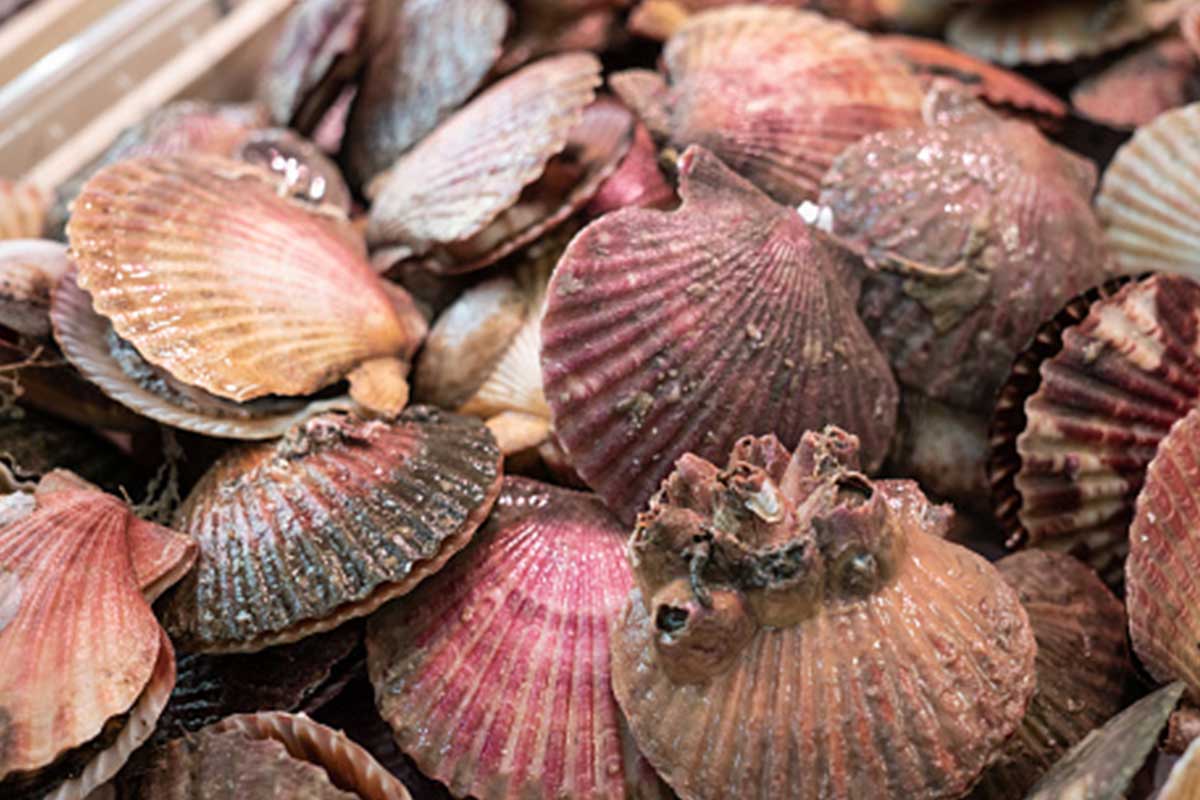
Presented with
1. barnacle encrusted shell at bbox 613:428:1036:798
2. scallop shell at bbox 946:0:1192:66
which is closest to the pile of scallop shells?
barnacle encrusted shell at bbox 613:428:1036:798

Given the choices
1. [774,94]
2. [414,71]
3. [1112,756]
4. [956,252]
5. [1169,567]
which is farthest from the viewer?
[414,71]

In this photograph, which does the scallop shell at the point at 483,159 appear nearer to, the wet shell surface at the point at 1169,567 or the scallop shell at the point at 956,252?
the scallop shell at the point at 956,252

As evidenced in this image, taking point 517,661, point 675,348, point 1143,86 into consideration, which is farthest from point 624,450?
point 1143,86

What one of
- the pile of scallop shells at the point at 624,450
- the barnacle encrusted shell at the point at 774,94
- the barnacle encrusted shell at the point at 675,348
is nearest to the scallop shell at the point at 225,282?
the pile of scallop shells at the point at 624,450

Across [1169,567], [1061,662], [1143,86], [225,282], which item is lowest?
[1061,662]

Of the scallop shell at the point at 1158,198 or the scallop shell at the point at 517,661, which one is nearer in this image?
the scallop shell at the point at 517,661

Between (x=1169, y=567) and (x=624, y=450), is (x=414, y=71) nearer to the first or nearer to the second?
(x=624, y=450)

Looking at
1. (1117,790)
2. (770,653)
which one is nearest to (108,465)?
(770,653)
